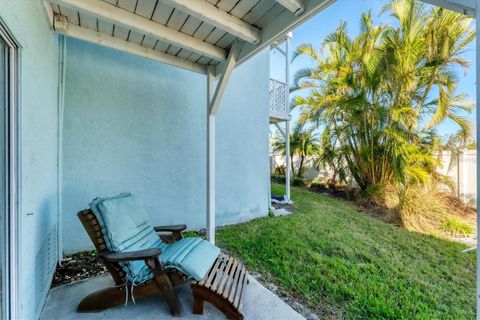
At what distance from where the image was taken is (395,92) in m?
6.83

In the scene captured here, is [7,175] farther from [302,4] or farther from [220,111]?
[220,111]

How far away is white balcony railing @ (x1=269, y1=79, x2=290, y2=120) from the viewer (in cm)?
722

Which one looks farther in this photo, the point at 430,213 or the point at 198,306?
the point at 430,213

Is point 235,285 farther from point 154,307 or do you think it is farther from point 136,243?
point 136,243

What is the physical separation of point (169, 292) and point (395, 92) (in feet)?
25.7

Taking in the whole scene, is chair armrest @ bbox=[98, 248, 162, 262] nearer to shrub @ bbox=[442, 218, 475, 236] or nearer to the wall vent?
the wall vent

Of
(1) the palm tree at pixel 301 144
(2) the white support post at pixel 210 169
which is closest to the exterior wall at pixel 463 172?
(1) the palm tree at pixel 301 144

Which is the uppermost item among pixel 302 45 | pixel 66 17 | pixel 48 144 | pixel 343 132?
pixel 302 45

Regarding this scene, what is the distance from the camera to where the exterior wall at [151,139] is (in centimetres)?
337

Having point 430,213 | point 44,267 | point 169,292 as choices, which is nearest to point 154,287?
point 169,292

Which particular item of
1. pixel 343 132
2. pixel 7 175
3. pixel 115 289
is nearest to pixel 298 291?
pixel 115 289

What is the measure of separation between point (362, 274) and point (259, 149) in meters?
3.40

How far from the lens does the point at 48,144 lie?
245 cm

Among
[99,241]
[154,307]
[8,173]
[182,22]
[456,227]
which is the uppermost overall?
[182,22]
